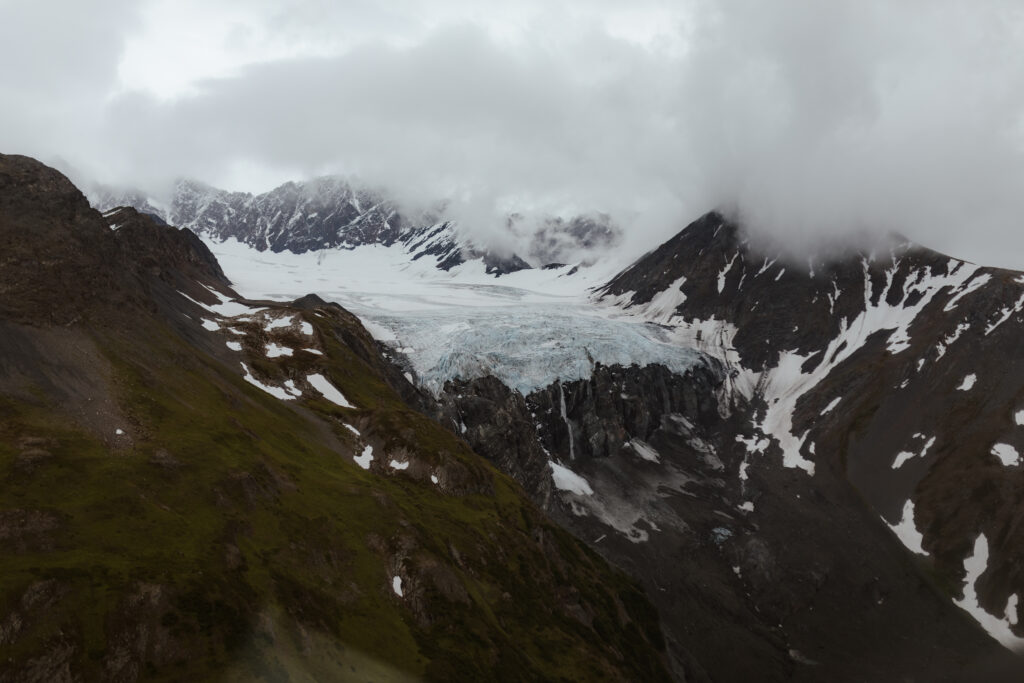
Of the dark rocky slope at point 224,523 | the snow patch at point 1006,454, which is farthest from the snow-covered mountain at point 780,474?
the dark rocky slope at point 224,523

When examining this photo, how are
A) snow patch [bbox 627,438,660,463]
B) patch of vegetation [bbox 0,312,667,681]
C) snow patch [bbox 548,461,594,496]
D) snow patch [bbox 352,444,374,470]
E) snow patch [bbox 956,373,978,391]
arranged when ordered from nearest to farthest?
patch of vegetation [bbox 0,312,667,681]
snow patch [bbox 352,444,374,470]
snow patch [bbox 548,461,594,496]
snow patch [bbox 956,373,978,391]
snow patch [bbox 627,438,660,463]

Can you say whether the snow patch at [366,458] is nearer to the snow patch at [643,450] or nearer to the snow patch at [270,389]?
the snow patch at [270,389]

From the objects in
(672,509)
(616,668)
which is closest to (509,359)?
(672,509)

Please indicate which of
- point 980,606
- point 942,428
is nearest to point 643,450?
point 942,428

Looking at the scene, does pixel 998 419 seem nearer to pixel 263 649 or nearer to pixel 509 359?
pixel 509 359

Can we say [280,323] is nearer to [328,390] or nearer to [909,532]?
[328,390]

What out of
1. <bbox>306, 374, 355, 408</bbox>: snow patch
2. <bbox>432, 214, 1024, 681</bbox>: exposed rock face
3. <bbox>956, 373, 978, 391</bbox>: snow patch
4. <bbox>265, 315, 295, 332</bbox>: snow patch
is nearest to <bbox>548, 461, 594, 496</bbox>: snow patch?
<bbox>432, 214, 1024, 681</bbox>: exposed rock face

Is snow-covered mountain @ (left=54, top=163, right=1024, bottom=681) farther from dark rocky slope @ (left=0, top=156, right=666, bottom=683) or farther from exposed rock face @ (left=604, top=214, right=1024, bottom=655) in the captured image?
dark rocky slope @ (left=0, top=156, right=666, bottom=683)

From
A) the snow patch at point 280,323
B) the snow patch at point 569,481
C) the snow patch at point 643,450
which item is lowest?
the snow patch at point 569,481
